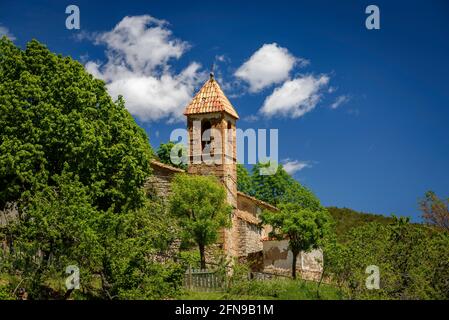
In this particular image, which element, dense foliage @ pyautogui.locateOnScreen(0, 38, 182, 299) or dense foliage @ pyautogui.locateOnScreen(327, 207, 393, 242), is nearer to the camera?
dense foliage @ pyautogui.locateOnScreen(0, 38, 182, 299)

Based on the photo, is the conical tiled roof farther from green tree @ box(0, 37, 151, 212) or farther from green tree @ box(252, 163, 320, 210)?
green tree @ box(252, 163, 320, 210)

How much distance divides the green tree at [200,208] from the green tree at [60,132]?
4010 mm

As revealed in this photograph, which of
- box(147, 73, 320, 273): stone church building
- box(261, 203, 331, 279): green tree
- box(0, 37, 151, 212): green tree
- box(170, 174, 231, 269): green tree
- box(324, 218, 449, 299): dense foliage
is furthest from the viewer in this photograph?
box(147, 73, 320, 273): stone church building

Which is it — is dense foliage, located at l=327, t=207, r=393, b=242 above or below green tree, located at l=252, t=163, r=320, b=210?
below

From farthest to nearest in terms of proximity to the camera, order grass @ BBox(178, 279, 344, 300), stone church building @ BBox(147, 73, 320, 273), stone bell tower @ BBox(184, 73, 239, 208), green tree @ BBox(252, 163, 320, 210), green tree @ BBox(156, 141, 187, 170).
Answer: green tree @ BBox(156, 141, 187, 170) → green tree @ BBox(252, 163, 320, 210) → stone bell tower @ BBox(184, 73, 239, 208) → stone church building @ BBox(147, 73, 320, 273) → grass @ BBox(178, 279, 344, 300)

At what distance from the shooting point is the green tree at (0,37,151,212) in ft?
75.9

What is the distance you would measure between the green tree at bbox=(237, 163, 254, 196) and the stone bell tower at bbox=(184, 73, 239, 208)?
11593 millimetres

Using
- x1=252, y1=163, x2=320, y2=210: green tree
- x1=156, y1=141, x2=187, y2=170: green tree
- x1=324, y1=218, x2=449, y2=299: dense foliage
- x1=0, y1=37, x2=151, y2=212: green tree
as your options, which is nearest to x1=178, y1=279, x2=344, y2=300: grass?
x1=324, y1=218, x2=449, y2=299: dense foliage

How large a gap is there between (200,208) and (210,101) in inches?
327

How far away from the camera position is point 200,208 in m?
30.9

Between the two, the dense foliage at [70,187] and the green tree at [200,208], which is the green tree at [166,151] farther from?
the dense foliage at [70,187]

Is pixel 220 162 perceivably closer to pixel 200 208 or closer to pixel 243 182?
pixel 200 208

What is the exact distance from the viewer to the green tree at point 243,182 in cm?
4859
